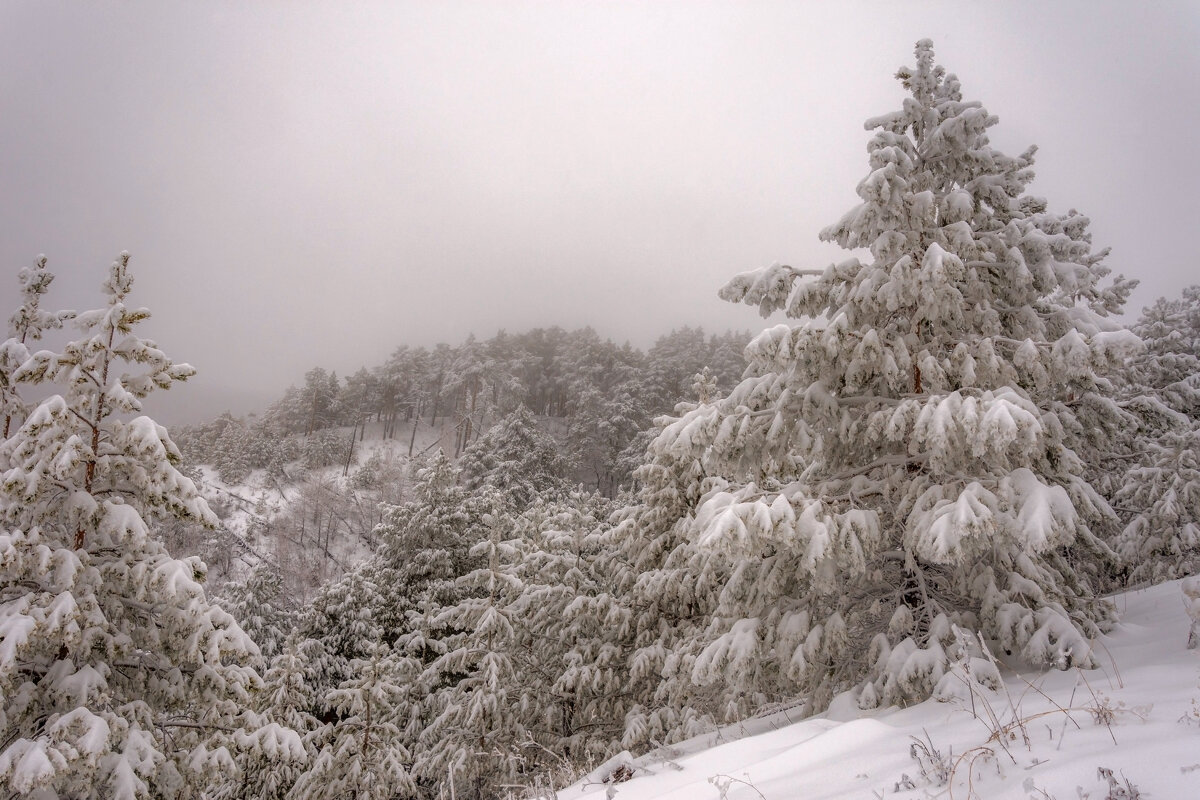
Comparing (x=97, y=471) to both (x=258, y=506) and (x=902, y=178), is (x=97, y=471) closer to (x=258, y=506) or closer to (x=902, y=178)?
(x=902, y=178)

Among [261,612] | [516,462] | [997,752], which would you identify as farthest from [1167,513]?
[516,462]

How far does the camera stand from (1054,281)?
282 inches

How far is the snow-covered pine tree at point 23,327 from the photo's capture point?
28.3 ft

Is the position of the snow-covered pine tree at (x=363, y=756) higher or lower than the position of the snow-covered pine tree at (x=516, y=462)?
lower

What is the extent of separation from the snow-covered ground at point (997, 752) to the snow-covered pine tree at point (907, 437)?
3.29 feet

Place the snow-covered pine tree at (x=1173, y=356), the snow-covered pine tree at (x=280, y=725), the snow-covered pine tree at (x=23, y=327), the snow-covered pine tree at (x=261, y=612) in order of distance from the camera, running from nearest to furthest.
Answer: the snow-covered pine tree at (x=23, y=327) → the snow-covered pine tree at (x=280, y=725) → the snow-covered pine tree at (x=1173, y=356) → the snow-covered pine tree at (x=261, y=612)

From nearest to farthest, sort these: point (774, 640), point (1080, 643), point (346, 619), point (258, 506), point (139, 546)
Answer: point (1080, 643)
point (774, 640)
point (139, 546)
point (346, 619)
point (258, 506)

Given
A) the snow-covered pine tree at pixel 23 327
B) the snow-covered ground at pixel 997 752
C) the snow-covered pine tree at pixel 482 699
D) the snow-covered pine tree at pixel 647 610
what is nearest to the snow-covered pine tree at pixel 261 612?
the snow-covered pine tree at pixel 482 699

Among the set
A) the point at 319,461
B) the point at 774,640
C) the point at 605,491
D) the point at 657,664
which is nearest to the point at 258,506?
the point at 319,461

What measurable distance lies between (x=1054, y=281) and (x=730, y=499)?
16.4 ft

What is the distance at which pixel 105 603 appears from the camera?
25.9ft

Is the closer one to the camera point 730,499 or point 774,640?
point 730,499

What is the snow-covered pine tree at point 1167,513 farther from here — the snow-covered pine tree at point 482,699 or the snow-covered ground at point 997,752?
the snow-covered pine tree at point 482,699

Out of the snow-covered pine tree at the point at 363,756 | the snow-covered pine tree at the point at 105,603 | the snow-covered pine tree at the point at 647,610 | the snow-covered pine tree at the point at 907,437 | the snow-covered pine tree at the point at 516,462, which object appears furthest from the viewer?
the snow-covered pine tree at the point at 516,462
